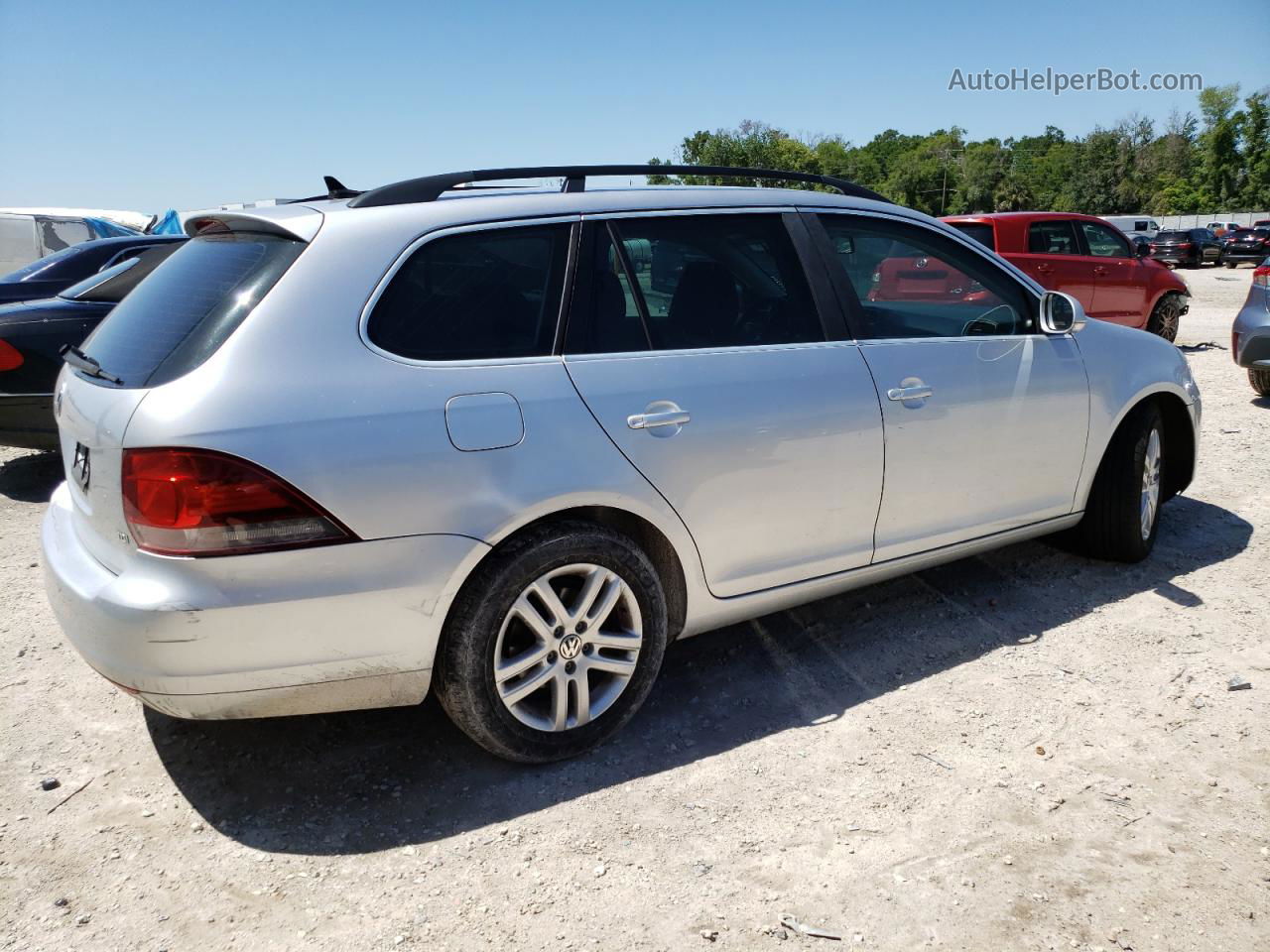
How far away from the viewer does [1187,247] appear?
35625mm

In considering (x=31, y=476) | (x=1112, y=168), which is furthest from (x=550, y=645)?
(x=1112, y=168)

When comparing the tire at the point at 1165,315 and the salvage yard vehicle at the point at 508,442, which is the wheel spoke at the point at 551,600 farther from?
the tire at the point at 1165,315

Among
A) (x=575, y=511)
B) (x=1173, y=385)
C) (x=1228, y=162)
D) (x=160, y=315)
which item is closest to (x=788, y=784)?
(x=575, y=511)

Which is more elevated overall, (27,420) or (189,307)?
(189,307)

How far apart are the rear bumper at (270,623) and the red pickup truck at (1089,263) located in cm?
941

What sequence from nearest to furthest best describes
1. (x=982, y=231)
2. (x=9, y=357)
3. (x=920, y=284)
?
(x=920, y=284) → (x=9, y=357) → (x=982, y=231)

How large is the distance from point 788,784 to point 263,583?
5.33ft

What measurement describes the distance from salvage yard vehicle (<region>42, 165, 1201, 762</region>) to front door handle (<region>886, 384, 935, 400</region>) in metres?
0.02

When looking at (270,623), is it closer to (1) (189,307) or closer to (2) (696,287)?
(1) (189,307)

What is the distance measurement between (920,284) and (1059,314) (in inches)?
24.5

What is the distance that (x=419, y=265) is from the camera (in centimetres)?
279

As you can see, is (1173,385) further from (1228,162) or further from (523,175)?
(1228,162)

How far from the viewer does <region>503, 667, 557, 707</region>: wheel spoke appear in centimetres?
288

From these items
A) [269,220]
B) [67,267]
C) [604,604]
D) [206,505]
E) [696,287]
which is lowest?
[604,604]
